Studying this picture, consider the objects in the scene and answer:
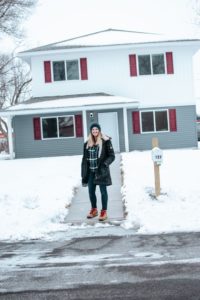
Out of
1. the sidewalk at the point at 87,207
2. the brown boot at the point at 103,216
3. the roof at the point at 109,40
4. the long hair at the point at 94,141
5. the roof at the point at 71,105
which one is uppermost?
the roof at the point at 109,40

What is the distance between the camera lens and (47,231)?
27.1 feet

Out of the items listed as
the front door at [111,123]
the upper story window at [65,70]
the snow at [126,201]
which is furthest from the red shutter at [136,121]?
the snow at [126,201]

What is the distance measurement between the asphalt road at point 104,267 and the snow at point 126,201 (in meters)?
0.68

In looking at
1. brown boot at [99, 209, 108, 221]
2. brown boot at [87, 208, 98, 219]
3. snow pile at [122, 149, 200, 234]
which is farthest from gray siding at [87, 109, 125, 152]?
brown boot at [99, 209, 108, 221]

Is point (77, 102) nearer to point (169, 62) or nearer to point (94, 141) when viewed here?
point (169, 62)

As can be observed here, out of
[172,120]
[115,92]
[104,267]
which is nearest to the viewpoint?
[104,267]

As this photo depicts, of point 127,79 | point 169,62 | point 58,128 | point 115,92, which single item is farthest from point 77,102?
point 169,62

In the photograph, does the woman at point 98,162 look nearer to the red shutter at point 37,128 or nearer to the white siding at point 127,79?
the red shutter at point 37,128

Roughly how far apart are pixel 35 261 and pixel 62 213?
3.42 m

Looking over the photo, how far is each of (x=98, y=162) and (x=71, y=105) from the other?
13564mm

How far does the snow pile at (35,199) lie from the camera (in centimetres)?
841

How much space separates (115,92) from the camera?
24.8 metres

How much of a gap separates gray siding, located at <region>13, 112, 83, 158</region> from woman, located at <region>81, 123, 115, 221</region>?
1482 cm

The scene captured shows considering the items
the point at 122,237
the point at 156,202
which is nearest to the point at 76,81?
the point at 156,202
